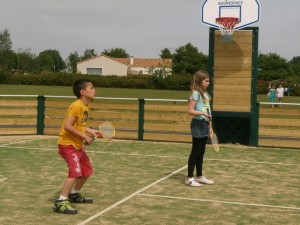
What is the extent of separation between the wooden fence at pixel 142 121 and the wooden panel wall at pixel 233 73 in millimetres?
805

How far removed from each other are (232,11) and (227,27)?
74 centimetres

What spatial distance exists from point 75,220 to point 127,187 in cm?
210

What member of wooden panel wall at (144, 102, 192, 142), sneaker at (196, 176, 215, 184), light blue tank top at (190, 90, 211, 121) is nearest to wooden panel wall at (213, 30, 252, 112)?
wooden panel wall at (144, 102, 192, 142)

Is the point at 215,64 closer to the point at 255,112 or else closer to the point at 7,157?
the point at 255,112

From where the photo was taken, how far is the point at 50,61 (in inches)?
6688

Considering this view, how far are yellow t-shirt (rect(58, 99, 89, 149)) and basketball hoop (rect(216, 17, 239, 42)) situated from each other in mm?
8314

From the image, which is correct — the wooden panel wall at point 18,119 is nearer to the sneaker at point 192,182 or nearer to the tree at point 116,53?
the sneaker at point 192,182

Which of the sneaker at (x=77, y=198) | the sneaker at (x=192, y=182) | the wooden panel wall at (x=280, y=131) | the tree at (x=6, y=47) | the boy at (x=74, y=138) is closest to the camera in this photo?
the boy at (x=74, y=138)

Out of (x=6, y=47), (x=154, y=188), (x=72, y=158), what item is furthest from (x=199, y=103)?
(x=6, y=47)

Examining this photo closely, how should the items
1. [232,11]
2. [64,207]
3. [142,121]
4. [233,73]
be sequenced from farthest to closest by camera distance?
[142,121]
[232,11]
[233,73]
[64,207]

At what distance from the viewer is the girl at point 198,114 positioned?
25.6ft

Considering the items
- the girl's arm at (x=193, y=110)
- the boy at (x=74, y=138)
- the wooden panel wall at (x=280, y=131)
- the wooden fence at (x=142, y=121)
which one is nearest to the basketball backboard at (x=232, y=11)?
the wooden fence at (x=142, y=121)

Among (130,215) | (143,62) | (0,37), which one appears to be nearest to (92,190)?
(130,215)

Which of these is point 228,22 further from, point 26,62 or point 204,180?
point 26,62
